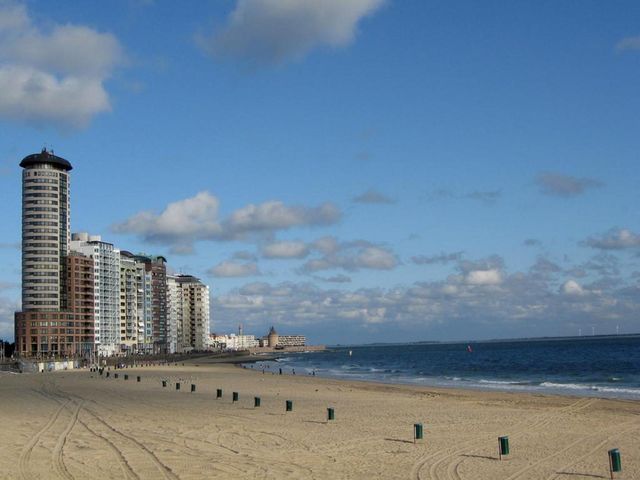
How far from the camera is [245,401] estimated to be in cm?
4438

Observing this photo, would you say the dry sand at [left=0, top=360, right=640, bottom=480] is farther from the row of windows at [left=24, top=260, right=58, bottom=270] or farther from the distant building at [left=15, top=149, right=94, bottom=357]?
the row of windows at [left=24, top=260, right=58, bottom=270]

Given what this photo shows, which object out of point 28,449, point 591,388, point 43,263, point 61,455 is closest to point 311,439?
point 61,455

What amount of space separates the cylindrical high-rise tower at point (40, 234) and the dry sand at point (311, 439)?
485 feet

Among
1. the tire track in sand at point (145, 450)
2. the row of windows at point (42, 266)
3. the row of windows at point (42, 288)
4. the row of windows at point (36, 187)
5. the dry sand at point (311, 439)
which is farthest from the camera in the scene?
the row of windows at point (36, 187)

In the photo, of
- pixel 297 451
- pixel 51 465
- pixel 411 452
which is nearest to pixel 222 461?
pixel 297 451

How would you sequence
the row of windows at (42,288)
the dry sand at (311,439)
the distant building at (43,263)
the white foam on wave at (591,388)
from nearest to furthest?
1. the dry sand at (311,439)
2. the white foam on wave at (591,388)
3. the distant building at (43,263)
4. the row of windows at (42,288)

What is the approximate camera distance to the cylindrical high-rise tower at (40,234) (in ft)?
598

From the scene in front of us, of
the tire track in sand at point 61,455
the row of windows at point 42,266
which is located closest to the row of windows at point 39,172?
the row of windows at point 42,266

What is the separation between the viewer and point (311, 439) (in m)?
27.0

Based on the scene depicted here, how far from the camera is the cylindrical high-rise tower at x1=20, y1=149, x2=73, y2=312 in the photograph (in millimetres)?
182250

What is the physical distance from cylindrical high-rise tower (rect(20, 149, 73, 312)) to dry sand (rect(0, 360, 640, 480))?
148 m

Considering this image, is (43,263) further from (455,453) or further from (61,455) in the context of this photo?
(455,453)

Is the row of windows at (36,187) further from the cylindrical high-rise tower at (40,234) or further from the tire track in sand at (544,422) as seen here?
the tire track in sand at (544,422)

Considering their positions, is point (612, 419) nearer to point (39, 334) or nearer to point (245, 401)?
point (245, 401)
